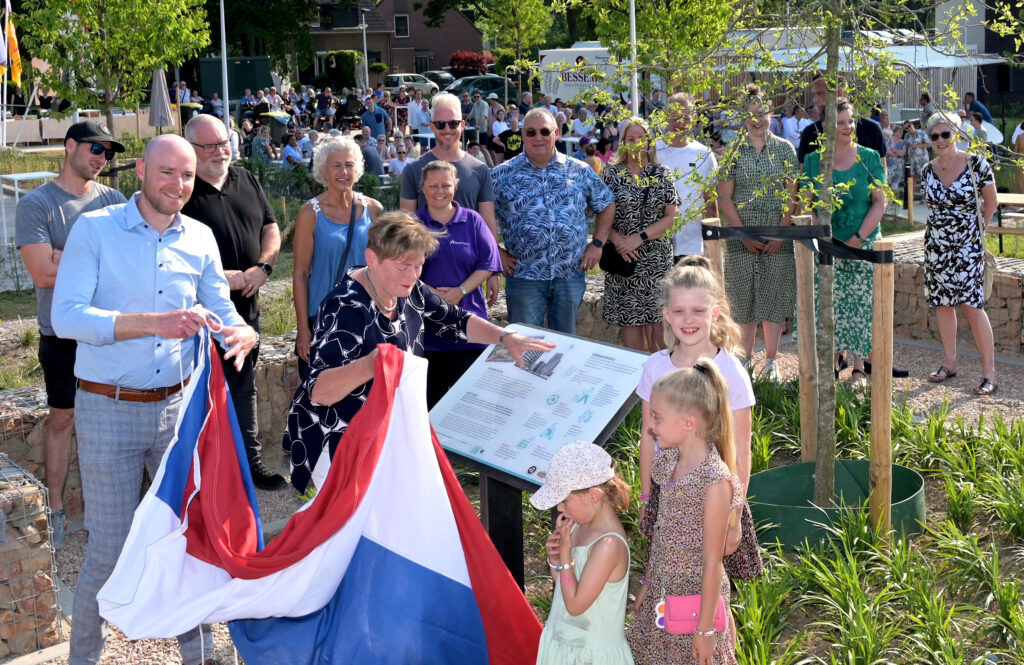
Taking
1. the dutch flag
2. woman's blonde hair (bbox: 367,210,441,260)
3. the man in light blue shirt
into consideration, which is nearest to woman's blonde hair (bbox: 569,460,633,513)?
the dutch flag

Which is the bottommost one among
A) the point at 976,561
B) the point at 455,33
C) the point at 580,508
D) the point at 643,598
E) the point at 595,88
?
the point at 976,561

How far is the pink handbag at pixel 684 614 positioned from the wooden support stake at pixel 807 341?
7.26 feet

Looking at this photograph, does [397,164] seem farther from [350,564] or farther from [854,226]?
[350,564]

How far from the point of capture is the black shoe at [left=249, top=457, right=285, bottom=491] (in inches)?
259

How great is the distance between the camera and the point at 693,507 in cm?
358

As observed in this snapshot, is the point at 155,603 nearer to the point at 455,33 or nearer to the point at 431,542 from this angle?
the point at 431,542

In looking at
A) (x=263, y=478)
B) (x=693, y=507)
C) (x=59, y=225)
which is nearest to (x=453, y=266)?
(x=263, y=478)

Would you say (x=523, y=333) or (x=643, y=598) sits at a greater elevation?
(x=523, y=333)

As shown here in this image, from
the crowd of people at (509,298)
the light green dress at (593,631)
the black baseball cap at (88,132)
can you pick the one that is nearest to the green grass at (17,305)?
the crowd of people at (509,298)

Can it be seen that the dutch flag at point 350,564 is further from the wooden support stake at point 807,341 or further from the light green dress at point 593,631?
the wooden support stake at point 807,341

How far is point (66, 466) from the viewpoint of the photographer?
6.00 m

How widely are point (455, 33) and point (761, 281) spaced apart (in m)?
72.4

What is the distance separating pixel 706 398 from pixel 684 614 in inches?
26.9

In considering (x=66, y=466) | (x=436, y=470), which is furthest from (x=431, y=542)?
(x=66, y=466)
